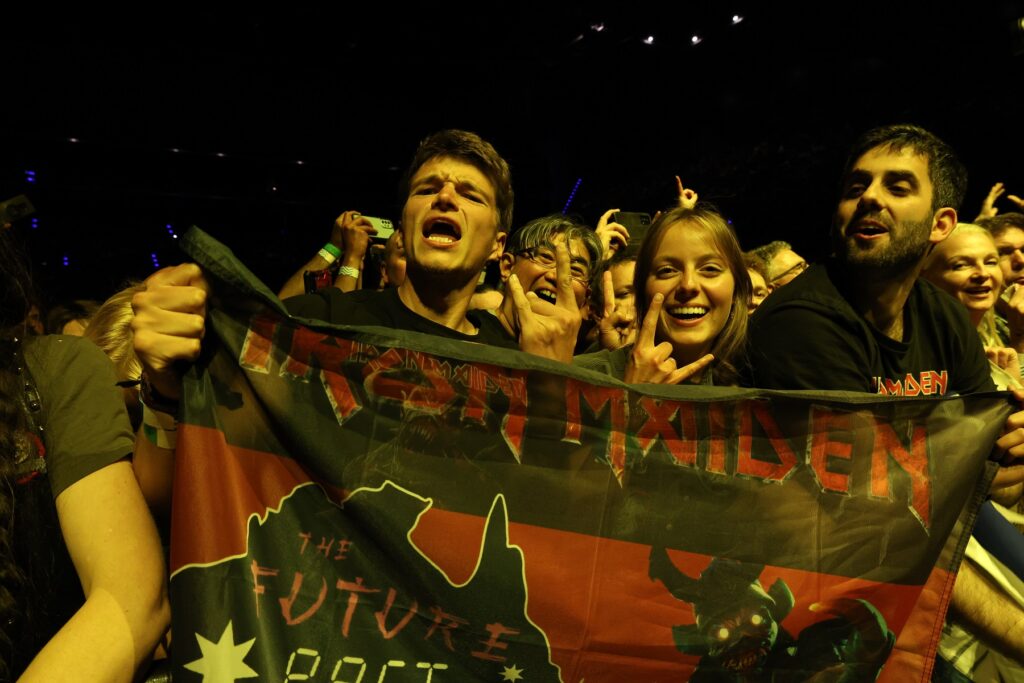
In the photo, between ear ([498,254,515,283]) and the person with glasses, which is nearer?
the person with glasses

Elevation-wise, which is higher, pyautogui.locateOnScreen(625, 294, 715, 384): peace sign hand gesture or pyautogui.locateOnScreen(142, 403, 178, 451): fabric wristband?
pyautogui.locateOnScreen(625, 294, 715, 384): peace sign hand gesture

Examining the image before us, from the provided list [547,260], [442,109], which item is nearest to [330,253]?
[547,260]

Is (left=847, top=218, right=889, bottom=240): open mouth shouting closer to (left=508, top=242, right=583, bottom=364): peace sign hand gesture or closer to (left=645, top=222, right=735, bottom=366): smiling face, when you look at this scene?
(left=645, top=222, right=735, bottom=366): smiling face

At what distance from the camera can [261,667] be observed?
122cm

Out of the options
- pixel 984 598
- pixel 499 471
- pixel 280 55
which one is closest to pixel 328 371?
pixel 499 471

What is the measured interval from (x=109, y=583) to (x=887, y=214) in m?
2.06

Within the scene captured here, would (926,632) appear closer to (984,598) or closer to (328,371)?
(984,598)

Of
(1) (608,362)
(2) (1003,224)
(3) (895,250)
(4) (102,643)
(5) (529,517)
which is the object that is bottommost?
(4) (102,643)

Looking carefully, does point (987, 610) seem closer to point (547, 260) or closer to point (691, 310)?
point (691, 310)

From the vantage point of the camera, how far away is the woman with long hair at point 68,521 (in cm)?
122

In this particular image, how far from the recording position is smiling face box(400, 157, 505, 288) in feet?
5.80

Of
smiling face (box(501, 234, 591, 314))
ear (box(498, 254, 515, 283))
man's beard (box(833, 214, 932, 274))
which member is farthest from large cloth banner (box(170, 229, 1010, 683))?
ear (box(498, 254, 515, 283))

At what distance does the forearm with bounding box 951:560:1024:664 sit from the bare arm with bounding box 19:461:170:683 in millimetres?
1589

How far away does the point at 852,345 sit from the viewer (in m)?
2.01
